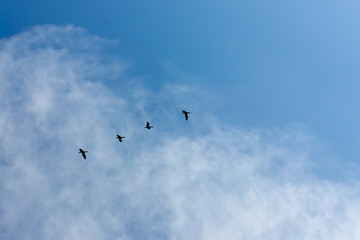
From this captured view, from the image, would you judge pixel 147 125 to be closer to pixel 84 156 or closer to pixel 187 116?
pixel 187 116

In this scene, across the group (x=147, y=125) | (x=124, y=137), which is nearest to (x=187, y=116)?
(x=147, y=125)

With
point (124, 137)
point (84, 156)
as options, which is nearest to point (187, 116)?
point (124, 137)

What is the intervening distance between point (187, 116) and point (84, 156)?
3274 cm

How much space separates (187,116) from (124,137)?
1994 centimetres

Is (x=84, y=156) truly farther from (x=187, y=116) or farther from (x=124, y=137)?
(x=187, y=116)

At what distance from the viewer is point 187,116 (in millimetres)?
112000

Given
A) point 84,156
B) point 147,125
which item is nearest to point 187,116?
point 147,125

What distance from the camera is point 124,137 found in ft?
374

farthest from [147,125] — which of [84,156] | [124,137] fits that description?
[84,156]

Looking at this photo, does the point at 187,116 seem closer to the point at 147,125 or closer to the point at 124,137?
the point at 147,125

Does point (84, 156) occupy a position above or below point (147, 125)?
below

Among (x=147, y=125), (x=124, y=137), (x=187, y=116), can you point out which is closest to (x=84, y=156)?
(x=124, y=137)

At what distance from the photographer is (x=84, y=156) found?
370 feet
